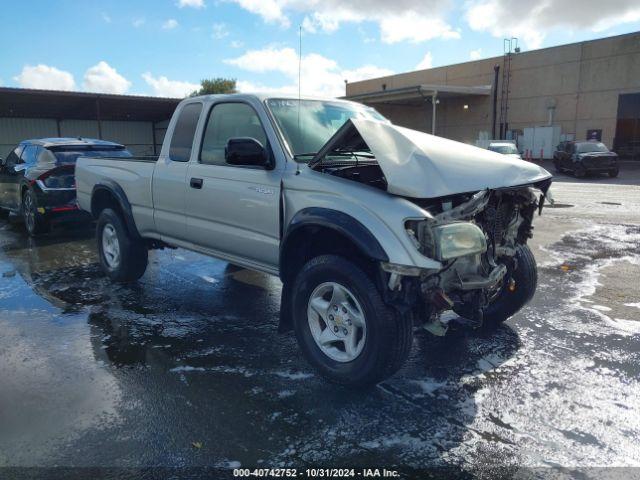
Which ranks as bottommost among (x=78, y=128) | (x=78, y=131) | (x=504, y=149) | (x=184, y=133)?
(x=504, y=149)

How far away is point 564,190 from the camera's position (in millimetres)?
16766

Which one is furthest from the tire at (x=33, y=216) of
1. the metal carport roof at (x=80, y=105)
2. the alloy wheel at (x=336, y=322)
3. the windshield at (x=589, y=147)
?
the windshield at (x=589, y=147)

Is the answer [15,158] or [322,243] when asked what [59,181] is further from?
[322,243]

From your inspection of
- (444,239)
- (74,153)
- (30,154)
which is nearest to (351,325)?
(444,239)

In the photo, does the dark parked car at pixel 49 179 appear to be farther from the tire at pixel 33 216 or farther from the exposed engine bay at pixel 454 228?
the exposed engine bay at pixel 454 228

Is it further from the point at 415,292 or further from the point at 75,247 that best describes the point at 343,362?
the point at 75,247

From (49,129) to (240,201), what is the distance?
1235 inches

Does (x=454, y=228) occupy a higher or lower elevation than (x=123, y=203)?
higher

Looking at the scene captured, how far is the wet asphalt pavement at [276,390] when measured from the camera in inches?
112

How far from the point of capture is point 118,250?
239 inches

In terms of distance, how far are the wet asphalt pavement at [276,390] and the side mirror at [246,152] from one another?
1585 mm

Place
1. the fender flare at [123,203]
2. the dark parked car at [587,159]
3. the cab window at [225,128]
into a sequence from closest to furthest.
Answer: the cab window at [225,128], the fender flare at [123,203], the dark parked car at [587,159]

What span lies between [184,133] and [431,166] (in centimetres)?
284

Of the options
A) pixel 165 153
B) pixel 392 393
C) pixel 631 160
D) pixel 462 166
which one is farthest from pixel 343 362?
pixel 631 160
